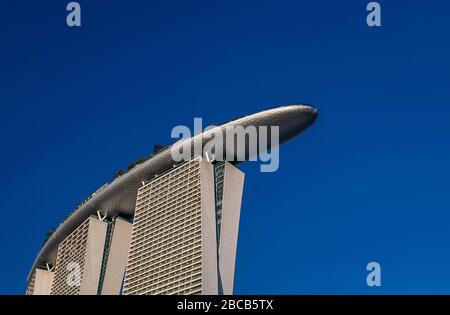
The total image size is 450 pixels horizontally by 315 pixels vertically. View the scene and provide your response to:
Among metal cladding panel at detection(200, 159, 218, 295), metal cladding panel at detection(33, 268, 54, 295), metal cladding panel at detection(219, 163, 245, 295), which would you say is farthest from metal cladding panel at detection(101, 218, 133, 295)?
metal cladding panel at detection(219, 163, 245, 295)

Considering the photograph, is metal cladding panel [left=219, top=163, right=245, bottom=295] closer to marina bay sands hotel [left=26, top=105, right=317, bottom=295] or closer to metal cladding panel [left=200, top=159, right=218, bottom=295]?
marina bay sands hotel [left=26, top=105, right=317, bottom=295]

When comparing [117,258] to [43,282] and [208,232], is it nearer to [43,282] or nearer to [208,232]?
[43,282]

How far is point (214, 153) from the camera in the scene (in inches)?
3578

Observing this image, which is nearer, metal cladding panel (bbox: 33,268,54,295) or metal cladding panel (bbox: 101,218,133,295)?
metal cladding panel (bbox: 101,218,133,295)

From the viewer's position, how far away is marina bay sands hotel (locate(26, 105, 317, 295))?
8331cm

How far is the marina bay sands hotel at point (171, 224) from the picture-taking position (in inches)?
3280

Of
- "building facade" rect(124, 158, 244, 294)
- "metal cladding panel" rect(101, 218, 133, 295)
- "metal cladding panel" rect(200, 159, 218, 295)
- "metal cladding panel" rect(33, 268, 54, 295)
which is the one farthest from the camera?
"metal cladding panel" rect(33, 268, 54, 295)

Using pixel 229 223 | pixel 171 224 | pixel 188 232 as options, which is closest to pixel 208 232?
pixel 188 232

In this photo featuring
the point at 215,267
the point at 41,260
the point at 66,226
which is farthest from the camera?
the point at 41,260
